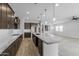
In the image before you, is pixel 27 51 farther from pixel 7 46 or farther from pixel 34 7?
pixel 34 7

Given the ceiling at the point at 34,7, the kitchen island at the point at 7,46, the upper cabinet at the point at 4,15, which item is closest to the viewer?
the kitchen island at the point at 7,46

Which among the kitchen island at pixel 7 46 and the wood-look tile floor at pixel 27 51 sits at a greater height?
the kitchen island at pixel 7 46

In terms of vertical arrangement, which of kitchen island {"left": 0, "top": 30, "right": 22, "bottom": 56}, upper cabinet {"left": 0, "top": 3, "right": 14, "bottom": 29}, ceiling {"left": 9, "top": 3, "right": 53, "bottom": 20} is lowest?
kitchen island {"left": 0, "top": 30, "right": 22, "bottom": 56}

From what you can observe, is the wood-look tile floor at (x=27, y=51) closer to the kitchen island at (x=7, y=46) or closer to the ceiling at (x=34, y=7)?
the kitchen island at (x=7, y=46)

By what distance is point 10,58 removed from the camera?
1633mm

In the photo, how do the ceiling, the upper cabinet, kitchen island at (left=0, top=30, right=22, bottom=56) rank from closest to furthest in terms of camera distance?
A: 1. kitchen island at (left=0, top=30, right=22, bottom=56)
2. the upper cabinet
3. the ceiling

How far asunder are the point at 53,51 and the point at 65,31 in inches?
19.4

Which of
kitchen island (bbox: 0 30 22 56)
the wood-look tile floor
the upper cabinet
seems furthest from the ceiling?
the wood-look tile floor

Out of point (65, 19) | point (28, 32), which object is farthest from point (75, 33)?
point (28, 32)

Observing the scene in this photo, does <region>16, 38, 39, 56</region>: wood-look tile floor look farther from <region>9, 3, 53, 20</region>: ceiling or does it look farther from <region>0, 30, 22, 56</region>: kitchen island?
<region>9, 3, 53, 20</region>: ceiling

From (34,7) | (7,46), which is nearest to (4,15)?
(7,46)

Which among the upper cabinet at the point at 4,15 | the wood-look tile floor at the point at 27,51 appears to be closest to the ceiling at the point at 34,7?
the upper cabinet at the point at 4,15

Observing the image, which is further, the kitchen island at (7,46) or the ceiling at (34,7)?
the ceiling at (34,7)

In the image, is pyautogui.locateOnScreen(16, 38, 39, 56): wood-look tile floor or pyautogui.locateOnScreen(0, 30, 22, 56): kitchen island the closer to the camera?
pyautogui.locateOnScreen(0, 30, 22, 56): kitchen island
